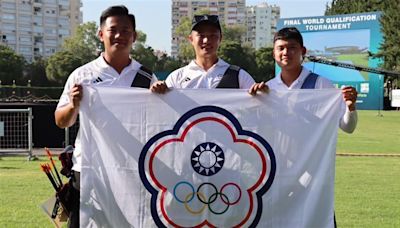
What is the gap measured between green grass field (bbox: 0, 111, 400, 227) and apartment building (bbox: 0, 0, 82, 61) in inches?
4745

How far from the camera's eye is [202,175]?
4.15 m

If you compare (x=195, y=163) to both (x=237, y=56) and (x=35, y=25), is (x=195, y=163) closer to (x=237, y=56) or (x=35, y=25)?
(x=237, y=56)

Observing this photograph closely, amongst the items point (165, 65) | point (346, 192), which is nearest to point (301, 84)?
point (346, 192)

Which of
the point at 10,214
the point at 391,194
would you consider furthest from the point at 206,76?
the point at 391,194

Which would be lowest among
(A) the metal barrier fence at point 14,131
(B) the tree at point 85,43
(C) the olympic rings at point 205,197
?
(A) the metal barrier fence at point 14,131

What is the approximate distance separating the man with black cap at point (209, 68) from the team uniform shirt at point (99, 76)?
1.03 ft

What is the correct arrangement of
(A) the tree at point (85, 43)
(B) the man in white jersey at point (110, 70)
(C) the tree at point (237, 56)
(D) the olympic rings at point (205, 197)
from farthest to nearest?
(A) the tree at point (85, 43)
(C) the tree at point (237, 56)
(D) the olympic rings at point (205, 197)
(B) the man in white jersey at point (110, 70)

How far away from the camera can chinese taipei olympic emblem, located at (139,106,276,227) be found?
13.6 ft

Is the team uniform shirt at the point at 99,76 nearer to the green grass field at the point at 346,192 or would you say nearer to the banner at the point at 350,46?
the green grass field at the point at 346,192

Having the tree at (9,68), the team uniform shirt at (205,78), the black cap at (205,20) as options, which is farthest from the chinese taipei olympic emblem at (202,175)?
the tree at (9,68)

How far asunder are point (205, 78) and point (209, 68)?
8 centimetres

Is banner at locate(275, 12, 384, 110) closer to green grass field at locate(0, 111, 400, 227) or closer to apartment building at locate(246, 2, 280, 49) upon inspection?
green grass field at locate(0, 111, 400, 227)

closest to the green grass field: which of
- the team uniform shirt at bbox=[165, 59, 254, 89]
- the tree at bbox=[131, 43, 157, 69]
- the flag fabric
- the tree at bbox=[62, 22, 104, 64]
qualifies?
the flag fabric

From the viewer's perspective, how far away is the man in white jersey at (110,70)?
3.98 meters
